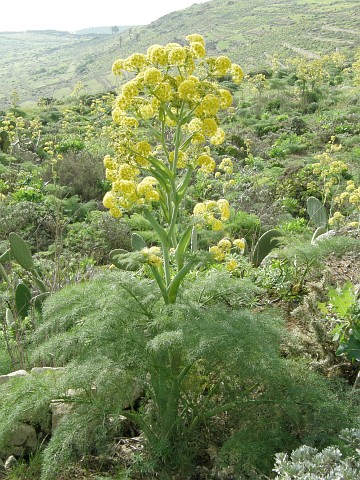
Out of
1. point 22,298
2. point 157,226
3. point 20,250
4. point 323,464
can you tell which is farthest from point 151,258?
point 20,250

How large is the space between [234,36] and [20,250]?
233 ft

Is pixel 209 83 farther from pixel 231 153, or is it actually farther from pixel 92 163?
pixel 231 153

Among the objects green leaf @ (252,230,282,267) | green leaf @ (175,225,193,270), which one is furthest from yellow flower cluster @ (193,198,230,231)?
green leaf @ (252,230,282,267)

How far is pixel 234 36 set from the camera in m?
71.4

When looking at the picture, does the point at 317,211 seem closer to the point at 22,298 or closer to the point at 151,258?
the point at 22,298

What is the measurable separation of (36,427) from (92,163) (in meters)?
9.77

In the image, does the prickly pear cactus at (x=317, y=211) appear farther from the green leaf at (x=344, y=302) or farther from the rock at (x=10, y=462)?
the rock at (x=10, y=462)

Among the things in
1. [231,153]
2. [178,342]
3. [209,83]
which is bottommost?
[231,153]

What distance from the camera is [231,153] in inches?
600

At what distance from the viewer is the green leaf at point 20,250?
19.4 feet

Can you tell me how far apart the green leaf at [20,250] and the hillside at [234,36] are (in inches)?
1677

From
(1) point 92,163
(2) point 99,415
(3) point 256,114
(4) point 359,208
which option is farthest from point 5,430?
(3) point 256,114

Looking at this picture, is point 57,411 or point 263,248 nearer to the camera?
point 57,411

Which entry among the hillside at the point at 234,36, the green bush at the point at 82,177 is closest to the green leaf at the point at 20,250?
the green bush at the point at 82,177
